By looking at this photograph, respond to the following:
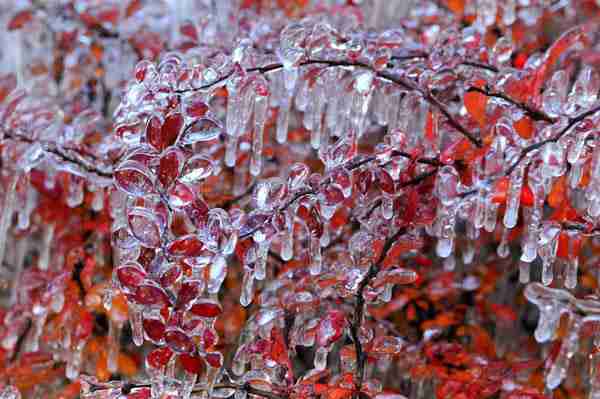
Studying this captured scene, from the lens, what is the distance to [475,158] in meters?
1.25

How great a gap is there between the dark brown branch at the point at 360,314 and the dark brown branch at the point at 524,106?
28 cm

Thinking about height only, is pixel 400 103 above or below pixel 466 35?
below

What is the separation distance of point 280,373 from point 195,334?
6.4 inches

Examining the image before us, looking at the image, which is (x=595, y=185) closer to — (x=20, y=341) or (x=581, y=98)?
(x=581, y=98)

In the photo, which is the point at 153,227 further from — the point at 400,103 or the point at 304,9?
the point at 304,9

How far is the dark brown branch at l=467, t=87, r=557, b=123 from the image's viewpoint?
4.08ft

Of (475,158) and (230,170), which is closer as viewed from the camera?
(475,158)

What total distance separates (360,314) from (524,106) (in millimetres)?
442

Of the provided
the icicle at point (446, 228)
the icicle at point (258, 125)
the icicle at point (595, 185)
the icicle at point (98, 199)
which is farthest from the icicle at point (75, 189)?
the icicle at point (595, 185)

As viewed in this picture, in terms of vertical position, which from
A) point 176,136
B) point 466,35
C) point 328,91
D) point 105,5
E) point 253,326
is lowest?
point 253,326

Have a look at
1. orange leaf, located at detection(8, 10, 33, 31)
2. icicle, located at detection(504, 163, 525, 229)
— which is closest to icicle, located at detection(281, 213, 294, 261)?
icicle, located at detection(504, 163, 525, 229)

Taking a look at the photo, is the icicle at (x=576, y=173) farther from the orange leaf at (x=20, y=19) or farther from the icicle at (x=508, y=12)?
the orange leaf at (x=20, y=19)

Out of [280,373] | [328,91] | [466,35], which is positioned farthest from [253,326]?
[466,35]

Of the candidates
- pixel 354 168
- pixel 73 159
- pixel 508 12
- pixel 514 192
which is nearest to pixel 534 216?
pixel 514 192
